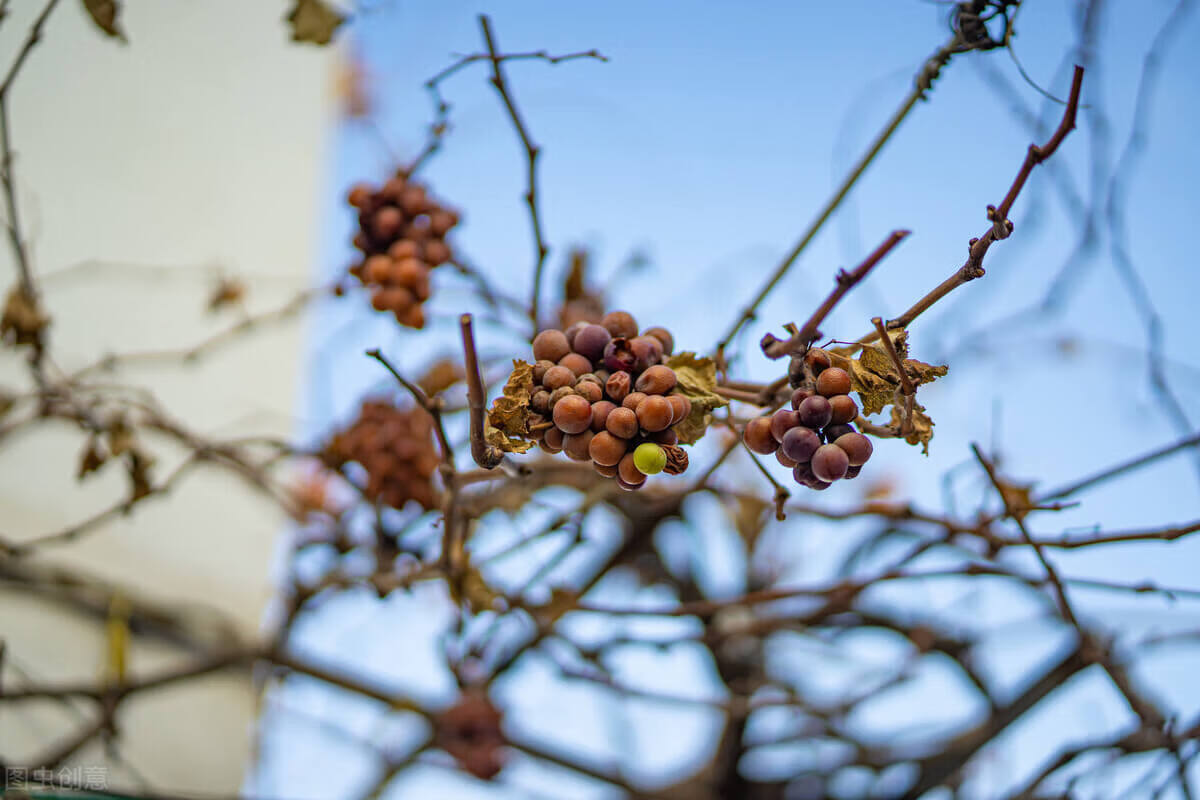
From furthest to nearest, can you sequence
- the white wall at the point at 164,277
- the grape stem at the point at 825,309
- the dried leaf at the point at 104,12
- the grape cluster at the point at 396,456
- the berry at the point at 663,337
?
the white wall at the point at 164,277
the grape cluster at the point at 396,456
the dried leaf at the point at 104,12
the berry at the point at 663,337
the grape stem at the point at 825,309

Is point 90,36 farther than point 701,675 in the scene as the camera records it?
No

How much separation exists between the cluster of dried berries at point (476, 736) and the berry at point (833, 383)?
0.72 m

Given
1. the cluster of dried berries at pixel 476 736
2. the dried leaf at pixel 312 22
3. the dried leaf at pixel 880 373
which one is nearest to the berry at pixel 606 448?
the dried leaf at pixel 880 373

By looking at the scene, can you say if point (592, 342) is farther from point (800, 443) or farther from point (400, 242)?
point (400, 242)

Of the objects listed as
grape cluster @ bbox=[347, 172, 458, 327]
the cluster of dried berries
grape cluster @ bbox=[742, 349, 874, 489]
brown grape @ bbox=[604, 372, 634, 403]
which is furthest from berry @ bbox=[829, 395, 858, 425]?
the cluster of dried berries

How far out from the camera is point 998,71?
0.78 meters

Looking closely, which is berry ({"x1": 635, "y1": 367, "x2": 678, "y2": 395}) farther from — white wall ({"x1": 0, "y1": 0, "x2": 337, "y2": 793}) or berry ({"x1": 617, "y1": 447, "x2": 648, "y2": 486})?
white wall ({"x1": 0, "y1": 0, "x2": 337, "y2": 793})

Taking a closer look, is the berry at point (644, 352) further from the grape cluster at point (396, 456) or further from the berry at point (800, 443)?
the grape cluster at point (396, 456)

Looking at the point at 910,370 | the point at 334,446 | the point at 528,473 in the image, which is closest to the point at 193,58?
the point at 334,446

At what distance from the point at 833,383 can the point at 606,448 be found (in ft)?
0.38

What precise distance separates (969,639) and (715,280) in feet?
1.81

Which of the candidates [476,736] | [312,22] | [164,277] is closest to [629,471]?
[312,22]

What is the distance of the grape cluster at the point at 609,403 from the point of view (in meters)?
0.47

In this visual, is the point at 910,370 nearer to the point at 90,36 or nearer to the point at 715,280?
the point at 715,280
